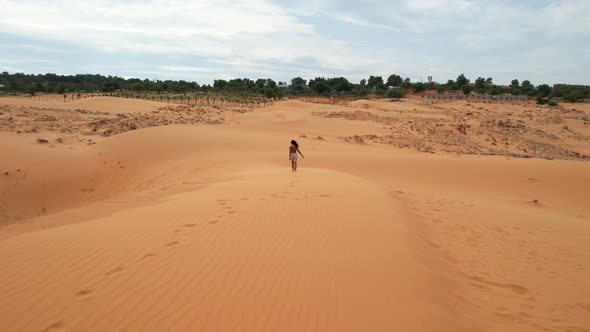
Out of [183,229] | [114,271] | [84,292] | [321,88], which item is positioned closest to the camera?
[84,292]

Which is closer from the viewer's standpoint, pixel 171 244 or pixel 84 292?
pixel 84 292

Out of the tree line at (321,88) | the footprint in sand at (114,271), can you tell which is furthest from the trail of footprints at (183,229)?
the tree line at (321,88)

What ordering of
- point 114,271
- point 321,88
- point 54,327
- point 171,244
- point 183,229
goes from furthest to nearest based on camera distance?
point 321,88 → point 183,229 → point 171,244 → point 114,271 → point 54,327

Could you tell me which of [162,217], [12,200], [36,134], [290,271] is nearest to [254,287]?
[290,271]

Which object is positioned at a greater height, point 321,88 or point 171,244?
point 321,88

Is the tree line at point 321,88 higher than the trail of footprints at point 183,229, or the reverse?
the tree line at point 321,88

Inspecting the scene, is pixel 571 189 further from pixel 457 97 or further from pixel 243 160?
pixel 457 97

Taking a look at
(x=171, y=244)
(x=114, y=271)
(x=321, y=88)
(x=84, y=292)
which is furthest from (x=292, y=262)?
(x=321, y=88)

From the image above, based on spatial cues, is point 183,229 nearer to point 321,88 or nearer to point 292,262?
point 292,262

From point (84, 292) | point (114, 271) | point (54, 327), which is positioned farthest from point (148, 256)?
point (54, 327)

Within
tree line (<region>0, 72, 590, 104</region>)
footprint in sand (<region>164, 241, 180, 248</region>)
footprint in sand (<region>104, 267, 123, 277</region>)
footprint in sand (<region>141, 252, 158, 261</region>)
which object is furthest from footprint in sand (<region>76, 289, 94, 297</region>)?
tree line (<region>0, 72, 590, 104</region>)

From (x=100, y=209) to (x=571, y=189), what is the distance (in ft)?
49.3

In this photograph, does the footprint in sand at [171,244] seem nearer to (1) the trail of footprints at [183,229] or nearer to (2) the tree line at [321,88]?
(1) the trail of footprints at [183,229]

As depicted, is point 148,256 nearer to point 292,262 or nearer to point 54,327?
point 54,327
